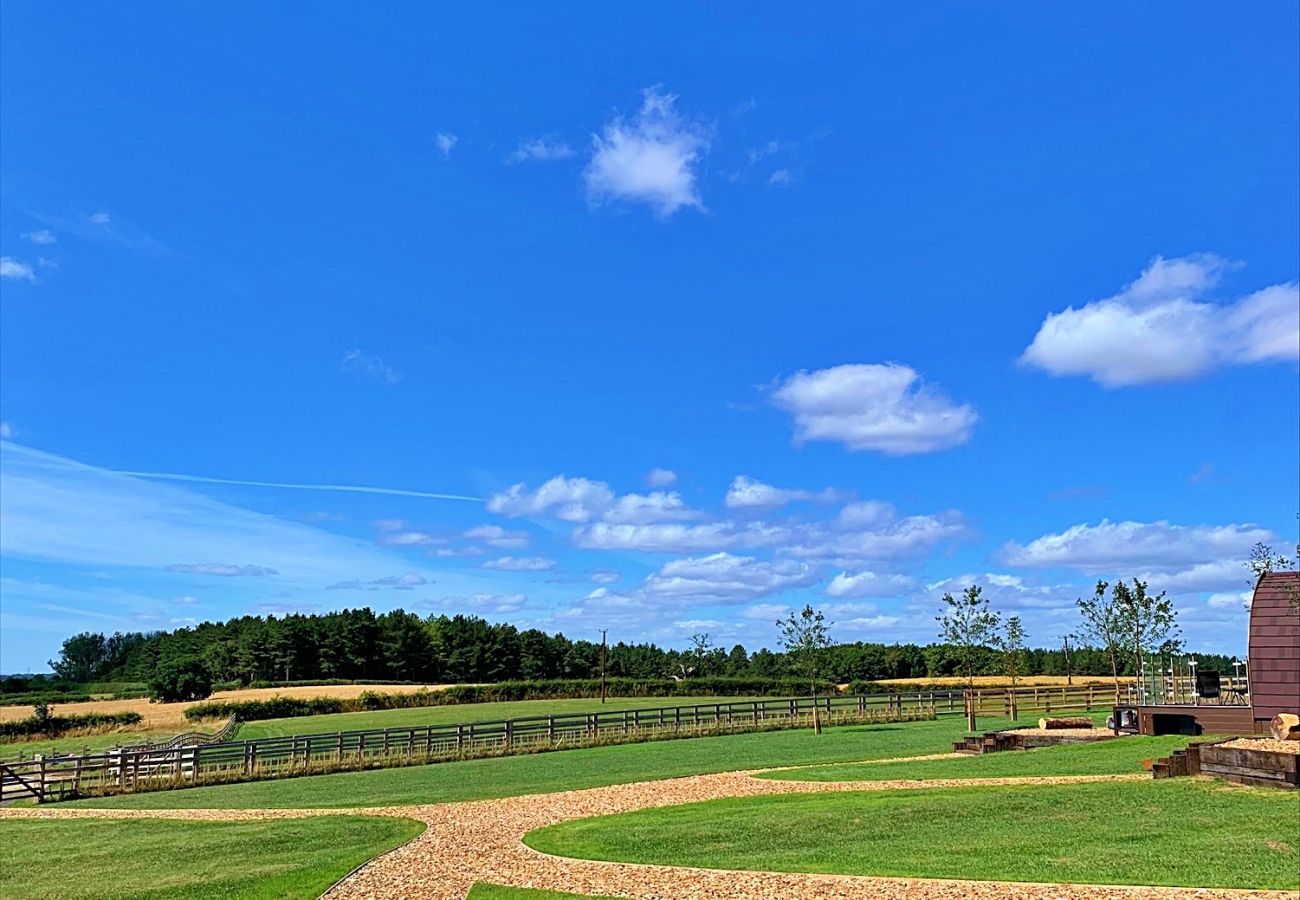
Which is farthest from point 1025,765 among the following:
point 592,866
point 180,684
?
point 180,684

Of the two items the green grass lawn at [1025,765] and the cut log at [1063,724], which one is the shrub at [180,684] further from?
the green grass lawn at [1025,765]

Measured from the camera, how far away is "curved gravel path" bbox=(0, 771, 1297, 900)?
1017 cm

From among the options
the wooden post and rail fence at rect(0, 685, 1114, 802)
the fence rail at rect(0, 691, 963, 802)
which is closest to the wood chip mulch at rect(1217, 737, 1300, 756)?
the wooden post and rail fence at rect(0, 685, 1114, 802)

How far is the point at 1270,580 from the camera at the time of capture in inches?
1067

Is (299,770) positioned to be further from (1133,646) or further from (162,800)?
(1133,646)

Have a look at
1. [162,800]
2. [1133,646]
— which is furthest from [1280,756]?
[1133,646]

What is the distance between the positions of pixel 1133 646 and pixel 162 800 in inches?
2046

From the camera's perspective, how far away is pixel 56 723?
5841 centimetres

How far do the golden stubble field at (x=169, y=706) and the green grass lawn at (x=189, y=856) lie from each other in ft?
143

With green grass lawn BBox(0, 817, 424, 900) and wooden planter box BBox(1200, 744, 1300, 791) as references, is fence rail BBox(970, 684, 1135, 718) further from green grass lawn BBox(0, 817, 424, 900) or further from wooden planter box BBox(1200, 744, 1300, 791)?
green grass lawn BBox(0, 817, 424, 900)

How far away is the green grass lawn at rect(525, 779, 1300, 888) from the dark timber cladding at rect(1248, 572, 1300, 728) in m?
10.8

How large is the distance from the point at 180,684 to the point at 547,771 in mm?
70731

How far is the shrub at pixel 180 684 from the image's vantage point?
287ft

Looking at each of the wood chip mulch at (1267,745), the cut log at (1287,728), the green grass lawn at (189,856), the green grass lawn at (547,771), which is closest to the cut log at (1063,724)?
the green grass lawn at (547,771)
